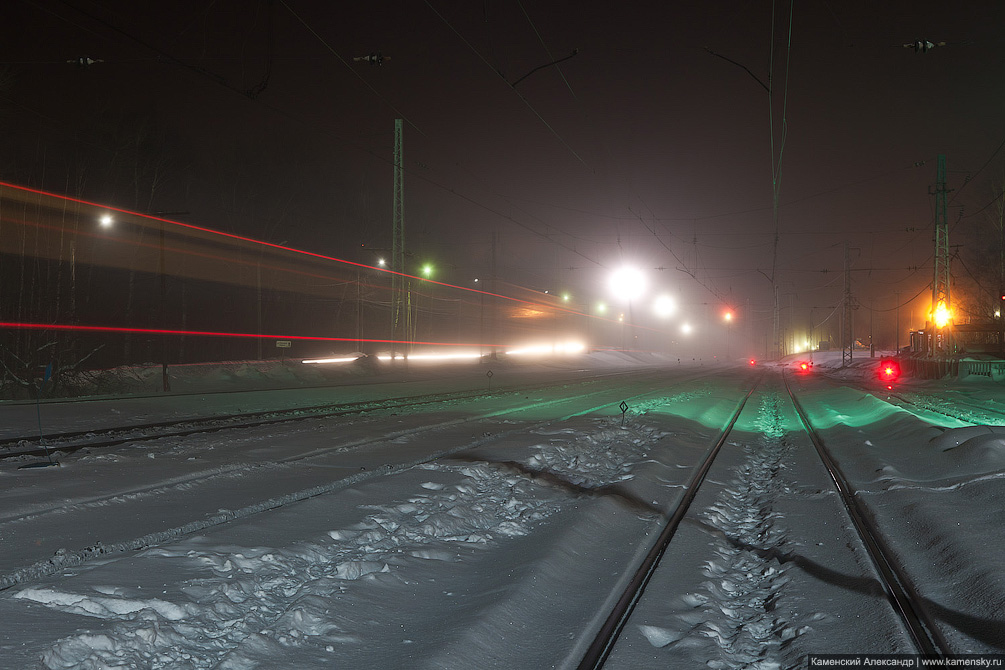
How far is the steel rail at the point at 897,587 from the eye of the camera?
464cm

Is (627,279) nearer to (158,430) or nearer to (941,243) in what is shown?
(941,243)

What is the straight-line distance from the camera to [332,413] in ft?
61.1

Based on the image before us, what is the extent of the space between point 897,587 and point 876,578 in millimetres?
226

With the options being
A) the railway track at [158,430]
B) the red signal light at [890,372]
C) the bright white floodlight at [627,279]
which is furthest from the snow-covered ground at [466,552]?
the bright white floodlight at [627,279]

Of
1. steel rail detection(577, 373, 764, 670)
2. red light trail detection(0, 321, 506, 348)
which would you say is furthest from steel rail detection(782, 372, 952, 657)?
red light trail detection(0, 321, 506, 348)

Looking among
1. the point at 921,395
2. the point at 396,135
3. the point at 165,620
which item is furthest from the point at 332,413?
the point at 921,395

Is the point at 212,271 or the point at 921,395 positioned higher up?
the point at 212,271

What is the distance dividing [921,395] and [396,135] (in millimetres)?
27120

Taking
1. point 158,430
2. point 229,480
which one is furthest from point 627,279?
point 229,480

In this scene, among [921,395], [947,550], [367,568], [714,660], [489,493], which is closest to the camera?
[714,660]

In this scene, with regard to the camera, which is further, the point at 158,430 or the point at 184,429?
the point at 184,429

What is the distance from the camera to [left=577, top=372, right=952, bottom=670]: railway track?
15.1 ft

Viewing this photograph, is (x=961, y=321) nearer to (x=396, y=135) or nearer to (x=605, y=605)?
(x=396, y=135)

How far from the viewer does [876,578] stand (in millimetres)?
5965
